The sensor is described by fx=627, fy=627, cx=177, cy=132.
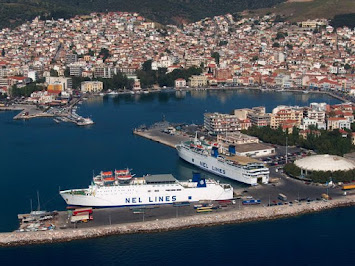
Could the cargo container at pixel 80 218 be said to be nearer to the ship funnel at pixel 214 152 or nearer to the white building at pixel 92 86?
the ship funnel at pixel 214 152

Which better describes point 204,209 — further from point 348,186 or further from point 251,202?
point 348,186

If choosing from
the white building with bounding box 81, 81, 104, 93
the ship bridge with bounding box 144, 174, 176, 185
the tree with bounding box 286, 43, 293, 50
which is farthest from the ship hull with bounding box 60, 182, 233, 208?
the tree with bounding box 286, 43, 293, 50

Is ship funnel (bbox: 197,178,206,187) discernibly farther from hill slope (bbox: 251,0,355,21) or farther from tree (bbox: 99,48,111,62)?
hill slope (bbox: 251,0,355,21)

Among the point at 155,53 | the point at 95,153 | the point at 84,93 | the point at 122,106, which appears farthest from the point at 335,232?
the point at 155,53

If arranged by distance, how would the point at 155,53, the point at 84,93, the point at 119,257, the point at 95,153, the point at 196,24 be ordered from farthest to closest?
the point at 196,24
the point at 155,53
the point at 84,93
the point at 95,153
the point at 119,257

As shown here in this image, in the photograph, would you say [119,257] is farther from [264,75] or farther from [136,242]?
[264,75]

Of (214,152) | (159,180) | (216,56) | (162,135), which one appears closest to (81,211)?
(159,180)
